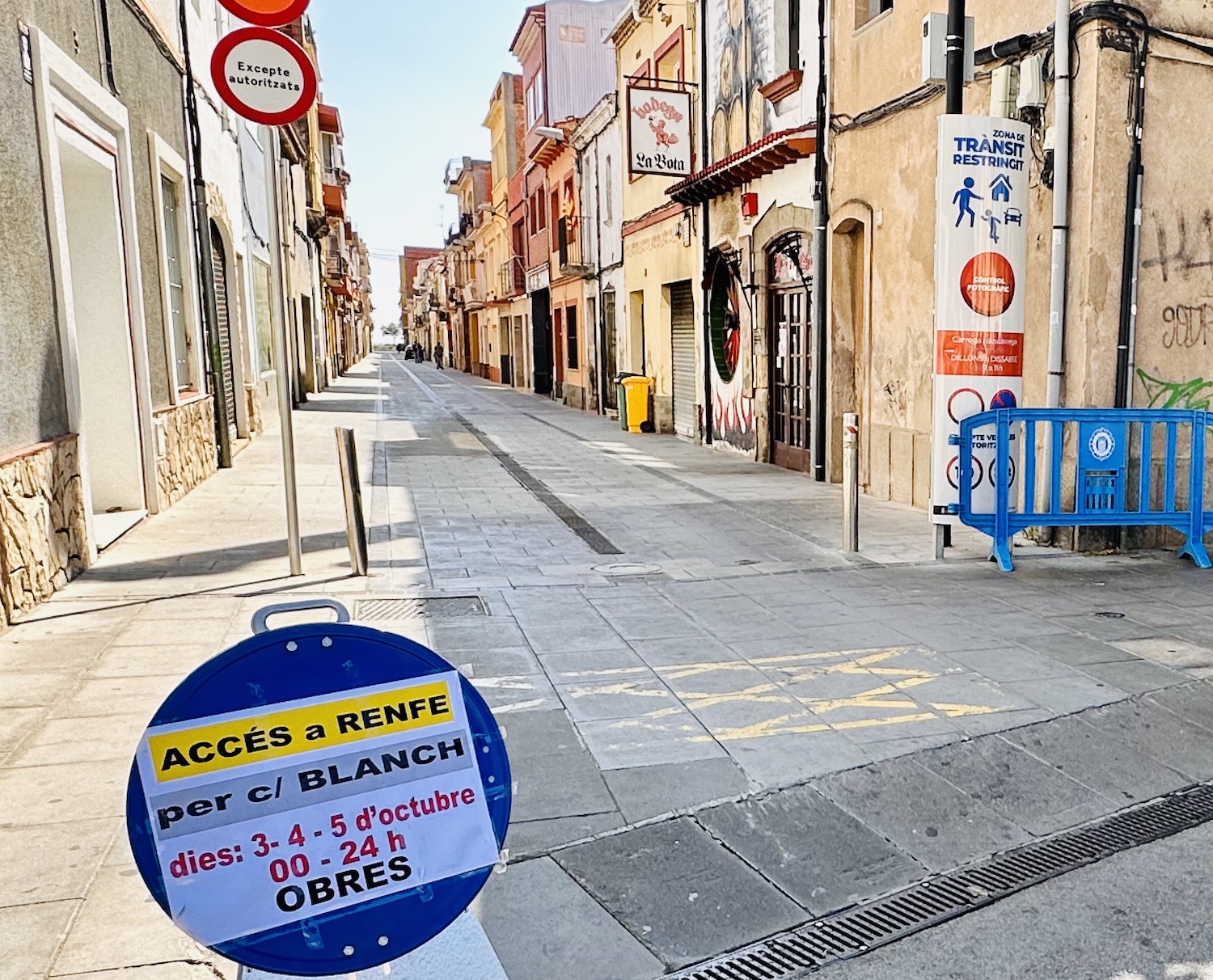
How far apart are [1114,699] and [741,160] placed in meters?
9.60

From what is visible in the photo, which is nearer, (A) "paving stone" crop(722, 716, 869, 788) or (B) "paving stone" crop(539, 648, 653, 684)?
(A) "paving stone" crop(722, 716, 869, 788)

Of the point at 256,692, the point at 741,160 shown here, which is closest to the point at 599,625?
the point at 256,692

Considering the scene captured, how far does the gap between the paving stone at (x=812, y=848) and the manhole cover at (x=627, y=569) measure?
11.7 ft

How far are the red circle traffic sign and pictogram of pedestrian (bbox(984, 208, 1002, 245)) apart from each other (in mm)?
4581

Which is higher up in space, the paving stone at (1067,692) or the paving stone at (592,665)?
the paving stone at (592,665)

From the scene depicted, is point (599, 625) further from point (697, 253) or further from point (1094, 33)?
point (697, 253)

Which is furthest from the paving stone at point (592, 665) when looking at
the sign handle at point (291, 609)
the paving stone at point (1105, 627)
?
the sign handle at point (291, 609)

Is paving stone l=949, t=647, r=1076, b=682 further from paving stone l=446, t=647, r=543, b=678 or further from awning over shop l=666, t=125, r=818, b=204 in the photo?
awning over shop l=666, t=125, r=818, b=204

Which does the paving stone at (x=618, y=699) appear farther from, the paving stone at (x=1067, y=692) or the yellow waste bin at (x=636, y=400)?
the yellow waste bin at (x=636, y=400)

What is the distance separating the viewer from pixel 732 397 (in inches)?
587

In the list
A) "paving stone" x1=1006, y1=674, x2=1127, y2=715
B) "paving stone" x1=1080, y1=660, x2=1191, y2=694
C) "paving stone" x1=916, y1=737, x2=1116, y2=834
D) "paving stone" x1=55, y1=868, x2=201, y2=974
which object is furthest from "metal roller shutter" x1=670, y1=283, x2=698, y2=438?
"paving stone" x1=55, y1=868, x2=201, y2=974

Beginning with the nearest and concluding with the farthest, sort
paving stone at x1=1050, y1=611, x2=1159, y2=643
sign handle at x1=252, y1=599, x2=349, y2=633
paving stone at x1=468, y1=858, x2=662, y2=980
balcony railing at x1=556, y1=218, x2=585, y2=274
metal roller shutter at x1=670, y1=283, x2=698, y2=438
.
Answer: sign handle at x1=252, y1=599, x2=349, y2=633
paving stone at x1=468, y1=858, x2=662, y2=980
paving stone at x1=1050, y1=611, x2=1159, y2=643
metal roller shutter at x1=670, y1=283, x2=698, y2=438
balcony railing at x1=556, y1=218, x2=585, y2=274

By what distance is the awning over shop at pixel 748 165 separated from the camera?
1159 centimetres

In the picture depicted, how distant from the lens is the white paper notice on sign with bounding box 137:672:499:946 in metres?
1.86
